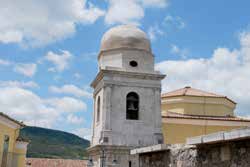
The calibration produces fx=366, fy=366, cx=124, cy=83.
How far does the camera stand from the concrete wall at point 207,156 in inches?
192

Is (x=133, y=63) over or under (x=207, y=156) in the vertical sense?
over

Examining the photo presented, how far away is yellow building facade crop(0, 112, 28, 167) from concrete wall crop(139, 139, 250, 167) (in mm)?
11931

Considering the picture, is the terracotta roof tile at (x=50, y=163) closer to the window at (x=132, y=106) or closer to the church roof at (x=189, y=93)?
the church roof at (x=189, y=93)

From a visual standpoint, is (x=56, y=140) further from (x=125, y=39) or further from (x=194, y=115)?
(x=125, y=39)

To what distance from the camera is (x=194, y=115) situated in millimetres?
21828

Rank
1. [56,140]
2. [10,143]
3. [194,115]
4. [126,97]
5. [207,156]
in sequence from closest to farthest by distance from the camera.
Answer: [207,156] < [10,143] < [126,97] < [194,115] < [56,140]

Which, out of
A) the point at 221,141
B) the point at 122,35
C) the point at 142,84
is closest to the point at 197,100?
the point at 142,84

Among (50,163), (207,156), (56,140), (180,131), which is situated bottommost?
(50,163)

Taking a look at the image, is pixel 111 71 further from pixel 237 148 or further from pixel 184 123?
pixel 237 148

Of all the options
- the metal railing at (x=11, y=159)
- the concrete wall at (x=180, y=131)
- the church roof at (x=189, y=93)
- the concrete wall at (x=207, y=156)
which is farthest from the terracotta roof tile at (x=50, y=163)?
the concrete wall at (x=207, y=156)

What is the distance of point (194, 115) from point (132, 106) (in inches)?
178

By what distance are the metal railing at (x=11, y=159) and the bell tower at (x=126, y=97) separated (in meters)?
4.16

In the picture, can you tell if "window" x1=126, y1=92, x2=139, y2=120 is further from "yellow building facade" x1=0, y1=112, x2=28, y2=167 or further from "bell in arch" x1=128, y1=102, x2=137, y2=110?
"yellow building facade" x1=0, y1=112, x2=28, y2=167

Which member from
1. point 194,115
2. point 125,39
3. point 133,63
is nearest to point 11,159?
point 133,63
